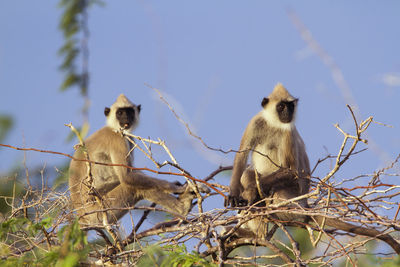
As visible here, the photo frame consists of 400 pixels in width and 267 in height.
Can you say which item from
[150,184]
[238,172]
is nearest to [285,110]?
[238,172]

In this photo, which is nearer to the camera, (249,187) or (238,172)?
(249,187)

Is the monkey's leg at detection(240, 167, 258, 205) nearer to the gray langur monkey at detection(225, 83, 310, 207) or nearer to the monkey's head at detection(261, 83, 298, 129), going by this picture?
the gray langur monkey at detection(225, 83, 310, 207)

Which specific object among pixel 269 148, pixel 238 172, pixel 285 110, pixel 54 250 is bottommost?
pixel 54 250

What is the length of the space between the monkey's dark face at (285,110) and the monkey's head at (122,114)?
2.10m

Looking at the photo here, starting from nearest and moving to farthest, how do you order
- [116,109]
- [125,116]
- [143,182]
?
[143,182], [125,116], [116,109]

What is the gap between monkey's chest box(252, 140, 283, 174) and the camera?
6.54 meters

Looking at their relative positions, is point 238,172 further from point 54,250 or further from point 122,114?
point 54,250

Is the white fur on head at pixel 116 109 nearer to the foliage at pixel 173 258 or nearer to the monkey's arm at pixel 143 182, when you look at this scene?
the monkey's arm at pixel 143 182

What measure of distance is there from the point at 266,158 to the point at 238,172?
0.46 metres

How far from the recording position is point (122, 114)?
7.86 meters

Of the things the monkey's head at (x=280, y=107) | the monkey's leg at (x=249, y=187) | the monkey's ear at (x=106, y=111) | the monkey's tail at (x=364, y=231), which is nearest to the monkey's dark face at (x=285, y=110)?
the monkey's head at (x=280, y=107)

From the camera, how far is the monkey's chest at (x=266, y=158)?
6.54 meters

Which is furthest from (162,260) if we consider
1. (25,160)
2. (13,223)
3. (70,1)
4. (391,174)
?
(70,1)

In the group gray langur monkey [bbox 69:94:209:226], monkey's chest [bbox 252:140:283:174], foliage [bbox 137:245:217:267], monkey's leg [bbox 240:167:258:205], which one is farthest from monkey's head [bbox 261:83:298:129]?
foliage [bbox 137:245:217:267]
